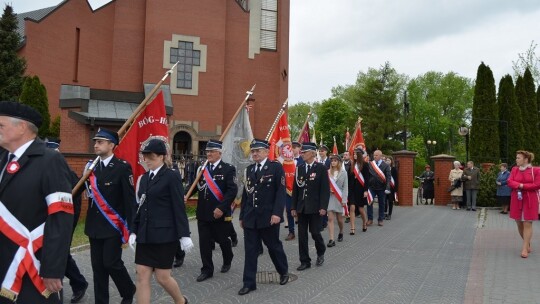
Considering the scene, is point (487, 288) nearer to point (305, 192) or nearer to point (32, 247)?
point (305, 192)

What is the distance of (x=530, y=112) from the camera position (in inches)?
1149

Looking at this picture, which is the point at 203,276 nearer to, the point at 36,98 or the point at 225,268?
the point at 225,268

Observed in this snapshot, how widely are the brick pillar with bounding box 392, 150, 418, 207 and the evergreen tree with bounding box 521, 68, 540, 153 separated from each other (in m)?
→ 11.9

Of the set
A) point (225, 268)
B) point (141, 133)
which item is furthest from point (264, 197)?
point (141, 133)

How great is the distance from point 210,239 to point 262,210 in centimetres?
122

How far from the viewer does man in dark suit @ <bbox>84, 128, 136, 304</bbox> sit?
5496 mm

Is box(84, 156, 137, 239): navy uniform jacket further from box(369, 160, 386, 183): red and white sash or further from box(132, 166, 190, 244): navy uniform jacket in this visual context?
box(369, 160, 386, 183): red and white sash

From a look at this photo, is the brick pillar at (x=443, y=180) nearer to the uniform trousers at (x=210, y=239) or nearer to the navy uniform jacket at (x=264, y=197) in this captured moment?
the uniform trousers at (x=210, y=239)

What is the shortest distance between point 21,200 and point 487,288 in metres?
5.98

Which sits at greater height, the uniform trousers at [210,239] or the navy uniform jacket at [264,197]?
the navy uniform jacket at [264,197]

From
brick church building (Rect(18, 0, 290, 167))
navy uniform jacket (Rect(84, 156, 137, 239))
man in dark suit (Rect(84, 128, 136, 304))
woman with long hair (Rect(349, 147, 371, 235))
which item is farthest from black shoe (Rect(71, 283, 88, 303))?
brick church building (Rect(18, 0, 290, 167))

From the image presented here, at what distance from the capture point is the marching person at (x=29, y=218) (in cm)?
325

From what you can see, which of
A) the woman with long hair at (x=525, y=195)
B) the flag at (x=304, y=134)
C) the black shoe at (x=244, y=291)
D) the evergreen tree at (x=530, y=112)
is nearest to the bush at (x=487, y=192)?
the flag at (x=304, y=134)

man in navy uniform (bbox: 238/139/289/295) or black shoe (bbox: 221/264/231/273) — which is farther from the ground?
man in navy uniform (bbox: 238/139/289/295)
